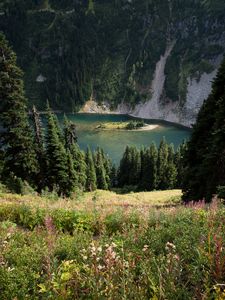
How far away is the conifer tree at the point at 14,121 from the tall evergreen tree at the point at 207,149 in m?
19.6

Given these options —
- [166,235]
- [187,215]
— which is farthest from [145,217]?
[166,235]

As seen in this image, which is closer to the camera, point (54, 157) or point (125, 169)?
point (54, 157)

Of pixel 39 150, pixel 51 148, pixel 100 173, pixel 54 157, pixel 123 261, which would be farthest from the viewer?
pixel 100 173

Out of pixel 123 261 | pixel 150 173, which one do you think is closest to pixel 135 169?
pixel 150 173

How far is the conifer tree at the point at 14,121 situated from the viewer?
3709 cm

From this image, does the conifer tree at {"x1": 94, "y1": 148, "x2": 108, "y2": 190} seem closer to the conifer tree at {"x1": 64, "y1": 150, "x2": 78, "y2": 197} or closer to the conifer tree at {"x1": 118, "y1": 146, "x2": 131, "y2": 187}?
the conifer tree at {"x1": 118, "y1": 146, "x2": 131, "y2": 187}

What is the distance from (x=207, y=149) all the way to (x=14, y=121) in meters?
23.3

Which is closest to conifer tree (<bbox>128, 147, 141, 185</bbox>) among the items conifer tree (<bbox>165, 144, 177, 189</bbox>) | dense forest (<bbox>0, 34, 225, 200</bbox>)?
conifer tree (<bbox>165, 144, 177, 189</bbox>)

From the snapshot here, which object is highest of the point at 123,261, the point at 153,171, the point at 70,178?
the point at 123,261

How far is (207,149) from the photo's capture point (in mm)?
27812

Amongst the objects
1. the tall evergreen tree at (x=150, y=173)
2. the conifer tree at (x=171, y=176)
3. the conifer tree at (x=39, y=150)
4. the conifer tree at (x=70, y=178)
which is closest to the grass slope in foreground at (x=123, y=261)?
the conifer tree at (x=39, y=150)

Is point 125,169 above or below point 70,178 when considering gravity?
below

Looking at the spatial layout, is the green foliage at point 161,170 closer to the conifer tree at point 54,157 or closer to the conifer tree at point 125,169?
the conifer tree at point 125,169

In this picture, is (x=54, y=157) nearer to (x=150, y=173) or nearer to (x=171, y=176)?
(x=150, y=173)
